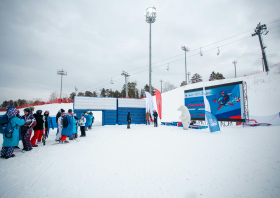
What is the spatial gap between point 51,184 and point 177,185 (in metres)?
2.72

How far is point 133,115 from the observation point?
16.3 m

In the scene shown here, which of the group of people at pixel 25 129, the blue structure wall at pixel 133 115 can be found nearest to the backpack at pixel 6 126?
the group of people at pixel 25 129

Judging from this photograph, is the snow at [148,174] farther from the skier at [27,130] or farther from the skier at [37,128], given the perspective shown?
the skier at [37,128]

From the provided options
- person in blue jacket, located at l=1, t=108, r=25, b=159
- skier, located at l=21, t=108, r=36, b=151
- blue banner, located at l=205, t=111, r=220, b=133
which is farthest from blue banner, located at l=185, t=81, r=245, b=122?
person in blue jacket, located at l=1, t=108, r=25, b=159

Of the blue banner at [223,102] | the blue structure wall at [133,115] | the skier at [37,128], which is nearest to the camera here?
the skier at [37,128]

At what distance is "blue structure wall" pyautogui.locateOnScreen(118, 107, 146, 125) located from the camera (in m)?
15.9

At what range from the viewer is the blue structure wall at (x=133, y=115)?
1591cm

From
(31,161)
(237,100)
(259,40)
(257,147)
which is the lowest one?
(31,161)

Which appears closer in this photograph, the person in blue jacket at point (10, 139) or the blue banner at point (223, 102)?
the person in blue jacket at point (10, 139)

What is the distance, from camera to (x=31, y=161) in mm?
4148

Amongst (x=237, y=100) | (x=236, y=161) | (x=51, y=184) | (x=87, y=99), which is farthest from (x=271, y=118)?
(x=87, y=99)

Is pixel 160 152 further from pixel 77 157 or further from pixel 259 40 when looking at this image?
pixel 259 40

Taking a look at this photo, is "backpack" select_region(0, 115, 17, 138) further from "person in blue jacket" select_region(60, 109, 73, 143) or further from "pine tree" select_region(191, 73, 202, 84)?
"pine tree" select_region(191, 73, 202, 84)

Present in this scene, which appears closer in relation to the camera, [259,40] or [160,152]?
[160,152]
